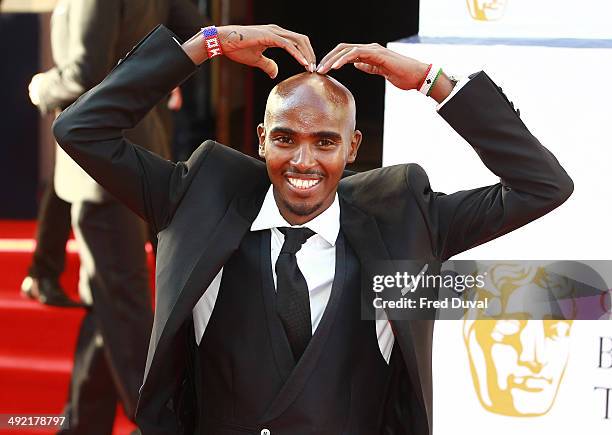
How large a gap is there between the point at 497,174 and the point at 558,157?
775 mm

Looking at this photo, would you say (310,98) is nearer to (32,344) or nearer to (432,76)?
(432,76)

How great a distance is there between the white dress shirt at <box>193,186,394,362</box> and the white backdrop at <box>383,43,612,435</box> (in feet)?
2.61

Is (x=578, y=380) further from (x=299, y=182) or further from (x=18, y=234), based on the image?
(x=18, y=234)

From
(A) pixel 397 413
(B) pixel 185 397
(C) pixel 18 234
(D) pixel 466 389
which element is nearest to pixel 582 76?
(D) pixel 466 389

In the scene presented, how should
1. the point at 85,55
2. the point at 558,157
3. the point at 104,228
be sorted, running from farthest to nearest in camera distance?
1. the point at 104,228
2. the point at 85,55
3. the point at 558,157

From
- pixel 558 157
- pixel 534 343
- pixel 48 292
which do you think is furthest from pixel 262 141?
pixel 48 292

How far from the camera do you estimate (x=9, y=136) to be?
17.3 ft

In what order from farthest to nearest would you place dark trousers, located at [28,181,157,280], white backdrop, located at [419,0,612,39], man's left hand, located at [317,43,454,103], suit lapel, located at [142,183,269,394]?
1. dark trousers, located at [28,181,157,280]
2. white backdrop, located at [419,0,612,39]
3. man's left hand, located at [317,43,454,103]
4. suit lapel, located at [142,183,269,394]

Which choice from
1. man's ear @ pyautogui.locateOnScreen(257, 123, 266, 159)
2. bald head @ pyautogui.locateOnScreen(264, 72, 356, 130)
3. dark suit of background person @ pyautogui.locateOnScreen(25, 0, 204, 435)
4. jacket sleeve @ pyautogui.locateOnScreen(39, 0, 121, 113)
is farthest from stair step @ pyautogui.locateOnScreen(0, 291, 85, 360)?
bald head @ pyautogui.locateOnScreen(264, 72, 356, 130)

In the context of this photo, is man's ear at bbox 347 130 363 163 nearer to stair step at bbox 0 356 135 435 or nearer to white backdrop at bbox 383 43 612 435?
white backdrop at bbox 383 43 612 435

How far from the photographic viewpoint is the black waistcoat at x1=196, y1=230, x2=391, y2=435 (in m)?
2.28

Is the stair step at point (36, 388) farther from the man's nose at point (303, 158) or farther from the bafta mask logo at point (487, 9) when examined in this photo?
the man's nose at point (303, 158)

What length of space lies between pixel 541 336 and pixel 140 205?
50.9 inches

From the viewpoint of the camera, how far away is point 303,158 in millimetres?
2303
